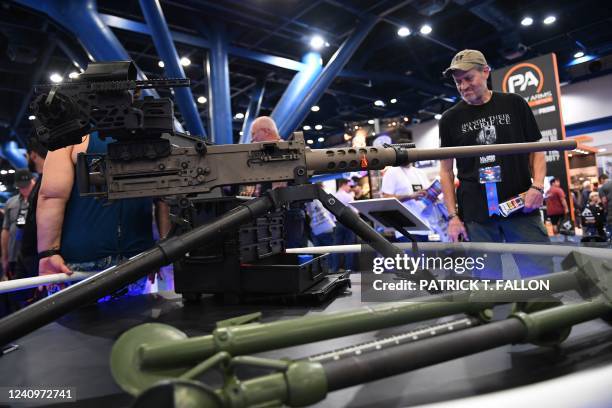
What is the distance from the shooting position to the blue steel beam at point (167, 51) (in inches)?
165

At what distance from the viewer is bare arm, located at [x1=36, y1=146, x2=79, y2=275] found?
1455 mm

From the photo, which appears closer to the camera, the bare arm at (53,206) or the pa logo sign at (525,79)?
the bare arm at (53,206)

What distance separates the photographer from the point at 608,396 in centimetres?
46

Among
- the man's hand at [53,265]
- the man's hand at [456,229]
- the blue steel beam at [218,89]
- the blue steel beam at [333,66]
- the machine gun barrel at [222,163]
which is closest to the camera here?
the machine gun barrel at [222,163]

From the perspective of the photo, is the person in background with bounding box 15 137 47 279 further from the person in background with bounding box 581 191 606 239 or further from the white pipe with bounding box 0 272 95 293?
the person in background with bounding box 581 191 606 239

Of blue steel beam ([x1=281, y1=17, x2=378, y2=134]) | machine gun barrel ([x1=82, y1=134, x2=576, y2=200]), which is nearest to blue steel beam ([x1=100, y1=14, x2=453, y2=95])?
blue steel beam ([x1=281, y1=17, x2=378, y2=134])

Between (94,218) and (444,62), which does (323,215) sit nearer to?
(94,218)

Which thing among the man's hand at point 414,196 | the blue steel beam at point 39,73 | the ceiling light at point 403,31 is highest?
the blue steel beam at point 39,73

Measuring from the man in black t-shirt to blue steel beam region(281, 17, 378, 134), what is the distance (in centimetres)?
450

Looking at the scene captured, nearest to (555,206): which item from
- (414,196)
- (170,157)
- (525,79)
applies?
(525,79)

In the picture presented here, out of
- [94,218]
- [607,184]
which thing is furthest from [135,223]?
[607,184]

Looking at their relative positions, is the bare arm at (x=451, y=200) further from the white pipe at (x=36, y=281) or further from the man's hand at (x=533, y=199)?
the white pipe at (x=36, y=281)

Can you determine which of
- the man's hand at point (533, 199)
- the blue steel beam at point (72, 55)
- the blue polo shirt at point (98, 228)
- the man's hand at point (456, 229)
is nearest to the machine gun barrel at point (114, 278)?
the blue polo shirt at point (98, 228)

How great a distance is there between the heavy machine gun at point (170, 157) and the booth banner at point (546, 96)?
3.79 meters
